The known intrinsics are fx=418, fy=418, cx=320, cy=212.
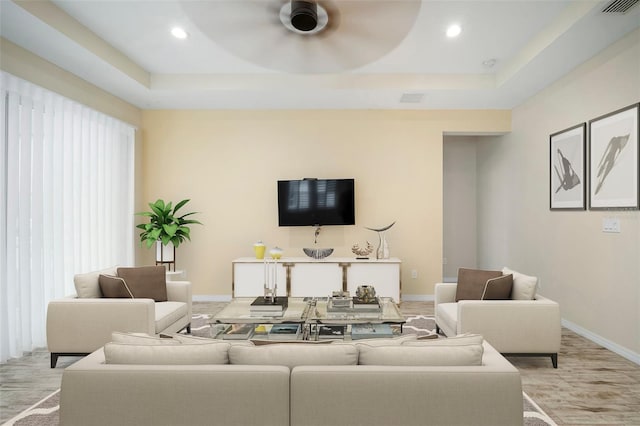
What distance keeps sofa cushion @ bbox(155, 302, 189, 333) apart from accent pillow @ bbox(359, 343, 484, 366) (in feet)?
7.54

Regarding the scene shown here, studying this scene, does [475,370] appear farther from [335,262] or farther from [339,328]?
[335,262]

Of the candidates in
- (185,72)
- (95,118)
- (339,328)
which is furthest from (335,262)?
(95,118)

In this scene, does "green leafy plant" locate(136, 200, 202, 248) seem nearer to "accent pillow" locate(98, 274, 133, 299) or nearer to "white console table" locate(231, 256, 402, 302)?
"white console table" locate(231, 256, 402, 302)

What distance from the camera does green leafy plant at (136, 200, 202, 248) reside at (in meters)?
5.42

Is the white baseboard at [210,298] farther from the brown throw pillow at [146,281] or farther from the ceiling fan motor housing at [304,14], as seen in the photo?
the ceiling fan motor housing at [304,14]

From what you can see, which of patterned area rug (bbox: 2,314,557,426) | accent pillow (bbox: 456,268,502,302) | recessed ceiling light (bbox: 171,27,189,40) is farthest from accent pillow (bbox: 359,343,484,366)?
recessed ceiling light (bbox: 171,27,189,40)

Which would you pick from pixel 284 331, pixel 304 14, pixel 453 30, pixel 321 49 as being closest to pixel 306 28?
pixel 304 14

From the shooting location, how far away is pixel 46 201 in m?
4.03

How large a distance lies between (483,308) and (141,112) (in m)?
5.26

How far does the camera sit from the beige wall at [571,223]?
142 inches

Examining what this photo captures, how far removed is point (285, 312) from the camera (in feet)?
11.5

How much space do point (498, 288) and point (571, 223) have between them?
163 centimetres

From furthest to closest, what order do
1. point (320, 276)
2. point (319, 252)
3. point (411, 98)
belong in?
point (319, 252), point (320, 276), point (411, 98)

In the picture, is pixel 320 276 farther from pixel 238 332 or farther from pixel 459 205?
pixel 459 205
